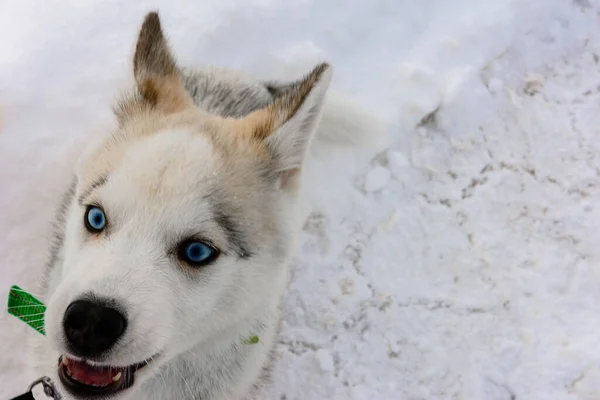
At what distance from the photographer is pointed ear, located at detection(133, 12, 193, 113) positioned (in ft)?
5.52

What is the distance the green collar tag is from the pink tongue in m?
0.34

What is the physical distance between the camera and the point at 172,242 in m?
1.34

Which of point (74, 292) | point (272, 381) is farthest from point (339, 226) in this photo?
point (74, 292)

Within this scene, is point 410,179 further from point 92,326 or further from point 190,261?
point 92,326

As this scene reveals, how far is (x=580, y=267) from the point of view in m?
2.77

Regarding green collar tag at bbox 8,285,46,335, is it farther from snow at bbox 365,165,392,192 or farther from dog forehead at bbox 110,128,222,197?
snow at bbox 365,165,392,192

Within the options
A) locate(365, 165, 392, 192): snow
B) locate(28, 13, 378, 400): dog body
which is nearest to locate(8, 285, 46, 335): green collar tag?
locate(28, 13, 378, 400): dog body

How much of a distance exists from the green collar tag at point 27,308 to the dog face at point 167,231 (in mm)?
282

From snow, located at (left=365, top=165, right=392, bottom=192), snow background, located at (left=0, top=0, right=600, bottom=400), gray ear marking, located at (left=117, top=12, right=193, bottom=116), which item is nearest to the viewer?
gray ear marking, located at (left=117, top=12, right=193, bottom=116)

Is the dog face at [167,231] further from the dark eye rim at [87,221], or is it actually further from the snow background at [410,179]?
the snow background at [410,179]

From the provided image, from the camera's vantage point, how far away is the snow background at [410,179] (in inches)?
97.9

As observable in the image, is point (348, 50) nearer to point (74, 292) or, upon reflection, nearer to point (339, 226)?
point (339, 226)

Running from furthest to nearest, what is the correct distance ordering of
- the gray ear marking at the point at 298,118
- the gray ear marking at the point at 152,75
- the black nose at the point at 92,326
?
the gray ear marking at the point at 152,75 → the gray ear marking at the point at 298,118 → the black nose at the point at 92,326

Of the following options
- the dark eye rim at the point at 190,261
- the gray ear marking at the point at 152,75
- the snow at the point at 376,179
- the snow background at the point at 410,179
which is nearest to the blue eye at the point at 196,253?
the dark eye rim at the point at 190,261
